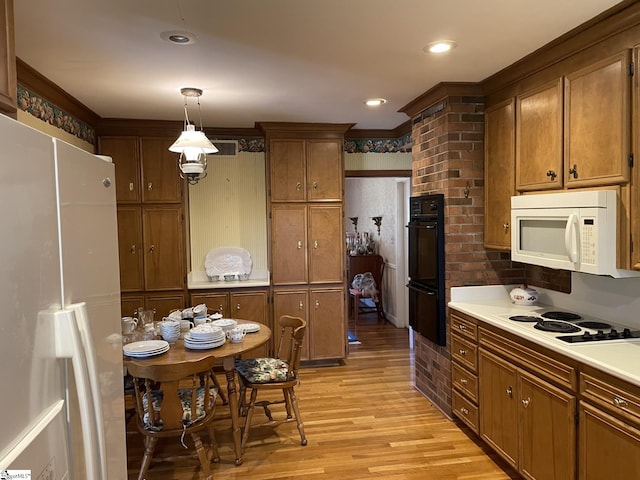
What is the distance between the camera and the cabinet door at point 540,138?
2.67 meters

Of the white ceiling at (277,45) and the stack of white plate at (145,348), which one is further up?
the white ceiling at (277,45)

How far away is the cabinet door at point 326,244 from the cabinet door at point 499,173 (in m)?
1.74

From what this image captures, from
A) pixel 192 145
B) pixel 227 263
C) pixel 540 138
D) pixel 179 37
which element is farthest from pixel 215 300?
pixel 540 138

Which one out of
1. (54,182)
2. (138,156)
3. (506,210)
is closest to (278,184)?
(138,156)

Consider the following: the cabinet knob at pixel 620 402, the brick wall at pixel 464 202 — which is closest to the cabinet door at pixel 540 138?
the brick wall at pixel 464 202

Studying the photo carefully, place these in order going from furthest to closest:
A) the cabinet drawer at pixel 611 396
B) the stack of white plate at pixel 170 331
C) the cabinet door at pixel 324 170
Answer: the cabinet door at pixel 324 170 → the stack of white plate at pixel 170 331 → the cabinet drawer at pixel 611 396

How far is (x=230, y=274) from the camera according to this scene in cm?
493

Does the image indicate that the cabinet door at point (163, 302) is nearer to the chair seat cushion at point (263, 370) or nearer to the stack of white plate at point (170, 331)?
the chair seat cushion at point (263, 370)

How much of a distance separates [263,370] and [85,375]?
2518 mm

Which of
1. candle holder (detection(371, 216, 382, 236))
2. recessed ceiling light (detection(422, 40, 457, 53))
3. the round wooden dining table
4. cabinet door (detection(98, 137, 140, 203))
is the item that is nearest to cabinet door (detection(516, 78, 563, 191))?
recessed ceiling light (detection(422, 40, 457, 53))

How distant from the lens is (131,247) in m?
4.57

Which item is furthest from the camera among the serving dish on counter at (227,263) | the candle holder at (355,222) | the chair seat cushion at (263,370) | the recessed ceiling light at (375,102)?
the candle holder at (355,222)

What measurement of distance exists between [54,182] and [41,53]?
233 centimetres

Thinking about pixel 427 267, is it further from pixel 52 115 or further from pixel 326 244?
pixel 52 115
